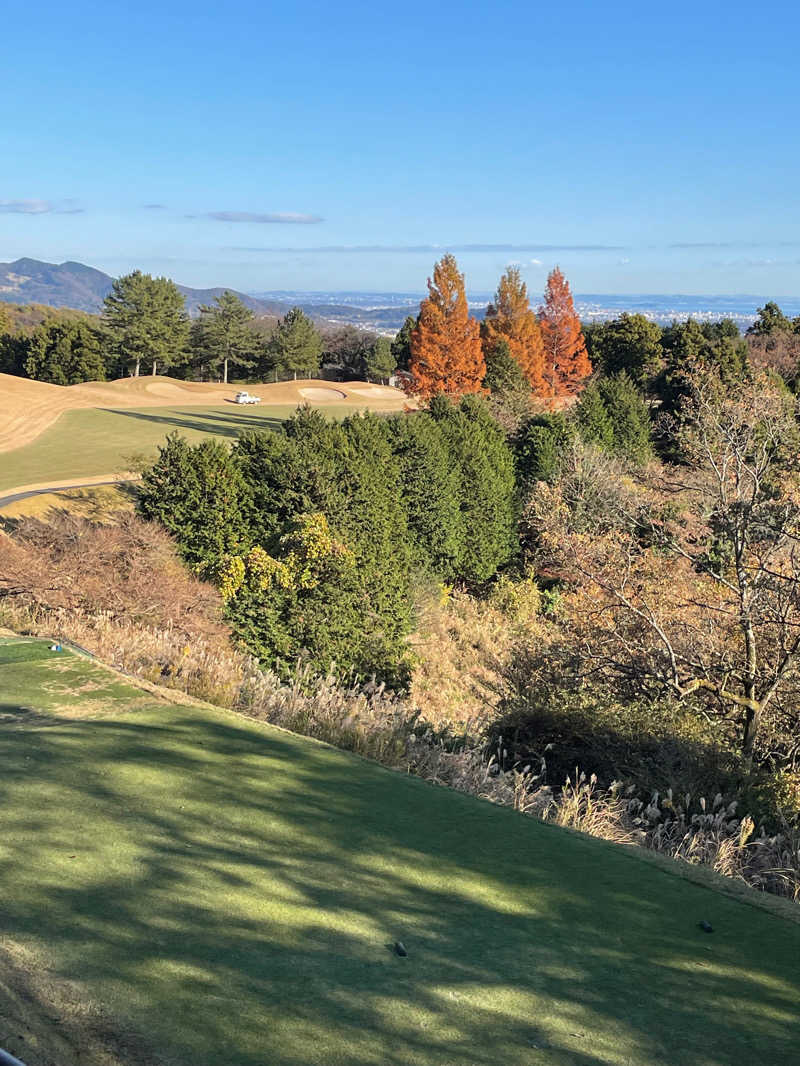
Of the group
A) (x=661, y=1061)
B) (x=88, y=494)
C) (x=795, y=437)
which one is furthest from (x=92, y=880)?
(x=795, y=437)

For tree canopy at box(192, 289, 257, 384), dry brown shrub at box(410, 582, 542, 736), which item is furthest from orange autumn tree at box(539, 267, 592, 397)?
dry brown shrub at box(410, 582, 542, 736)

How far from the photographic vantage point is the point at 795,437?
2411 centimetres

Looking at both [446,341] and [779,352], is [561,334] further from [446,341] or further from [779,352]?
[446,341]

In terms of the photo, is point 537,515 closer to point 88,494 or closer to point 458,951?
point 88,494

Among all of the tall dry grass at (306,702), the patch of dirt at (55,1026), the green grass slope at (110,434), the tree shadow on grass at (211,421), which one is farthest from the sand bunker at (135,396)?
the patch of dirt at (55,1026)

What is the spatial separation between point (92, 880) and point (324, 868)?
3.90 ft

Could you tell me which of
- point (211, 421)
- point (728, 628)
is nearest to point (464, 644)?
point (728, 628)

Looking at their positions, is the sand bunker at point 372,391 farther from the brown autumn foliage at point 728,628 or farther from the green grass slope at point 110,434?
the brown autumn foliage at point 728,628

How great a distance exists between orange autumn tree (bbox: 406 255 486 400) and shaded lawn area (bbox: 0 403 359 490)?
387 inches

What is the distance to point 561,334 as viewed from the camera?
60.0 meters

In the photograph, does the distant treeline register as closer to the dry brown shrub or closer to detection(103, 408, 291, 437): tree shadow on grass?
detection(103, 408, 291, 437): tree shadow on grass

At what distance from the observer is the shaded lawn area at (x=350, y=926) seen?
11.4 feet

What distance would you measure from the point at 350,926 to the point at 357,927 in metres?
0.03

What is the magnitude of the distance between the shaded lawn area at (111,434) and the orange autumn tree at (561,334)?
13.8m
